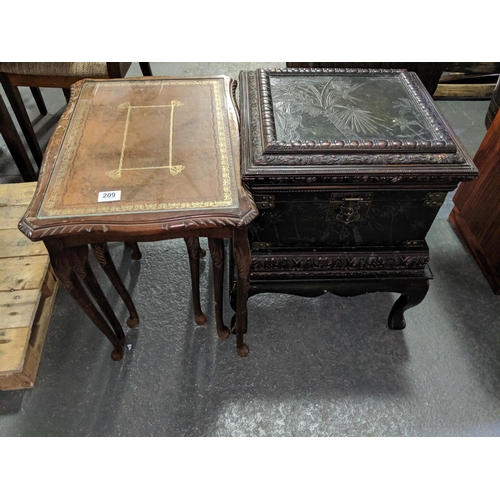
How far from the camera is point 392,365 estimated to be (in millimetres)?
1814

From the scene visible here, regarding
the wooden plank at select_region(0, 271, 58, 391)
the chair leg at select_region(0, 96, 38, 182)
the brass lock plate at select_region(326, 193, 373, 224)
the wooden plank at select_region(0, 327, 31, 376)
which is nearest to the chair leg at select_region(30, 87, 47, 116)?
the chair leg at select_region(0, 96, 38, 182)

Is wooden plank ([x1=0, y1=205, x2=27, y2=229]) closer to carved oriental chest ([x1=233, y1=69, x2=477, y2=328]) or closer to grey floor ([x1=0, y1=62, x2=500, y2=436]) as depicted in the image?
grey floor ([x1=0, y1=62, x2=500, y2=436])

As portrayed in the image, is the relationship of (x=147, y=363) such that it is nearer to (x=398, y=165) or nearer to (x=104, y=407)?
(x=104, y=407)

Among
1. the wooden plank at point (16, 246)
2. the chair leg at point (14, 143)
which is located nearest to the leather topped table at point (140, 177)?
the wooden plank at point (16, 246)

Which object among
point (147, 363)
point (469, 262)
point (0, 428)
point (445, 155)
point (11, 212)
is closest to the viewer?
point (445, 155)

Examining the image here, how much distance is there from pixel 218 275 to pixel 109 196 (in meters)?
0.52

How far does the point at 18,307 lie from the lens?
1.72 meters

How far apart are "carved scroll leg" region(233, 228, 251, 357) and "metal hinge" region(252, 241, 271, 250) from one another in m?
0.14

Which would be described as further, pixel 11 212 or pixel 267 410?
pixel 11 212

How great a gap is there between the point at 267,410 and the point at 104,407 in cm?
72

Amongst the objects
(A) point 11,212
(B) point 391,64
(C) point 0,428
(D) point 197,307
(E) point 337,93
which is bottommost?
(C) point 0,428

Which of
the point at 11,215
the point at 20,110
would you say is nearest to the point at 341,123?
the point at 11,215

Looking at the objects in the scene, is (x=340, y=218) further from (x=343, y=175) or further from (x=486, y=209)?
(x=486, y=209)
